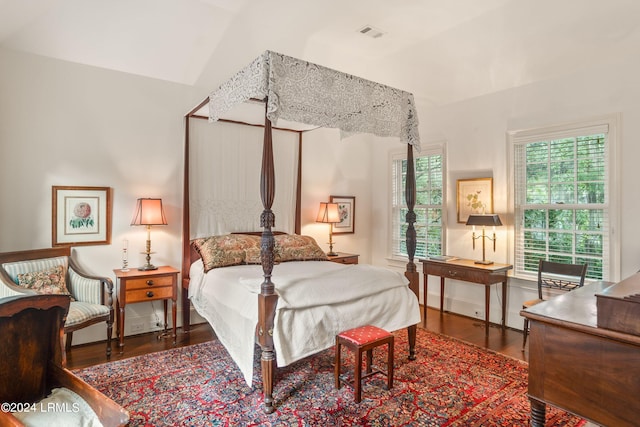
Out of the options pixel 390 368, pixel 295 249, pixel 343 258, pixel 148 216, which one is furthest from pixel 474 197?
pixel 148 216

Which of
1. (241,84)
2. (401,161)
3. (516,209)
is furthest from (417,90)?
(241,84)

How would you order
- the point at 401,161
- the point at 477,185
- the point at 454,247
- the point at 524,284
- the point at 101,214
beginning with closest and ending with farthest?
the point at 101,214, the point at 524,284, the point at 477,185, the point at 454,247, the point at 401,161

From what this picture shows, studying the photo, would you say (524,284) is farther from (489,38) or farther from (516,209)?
(489,38)

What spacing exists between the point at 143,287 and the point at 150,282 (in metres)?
0.08

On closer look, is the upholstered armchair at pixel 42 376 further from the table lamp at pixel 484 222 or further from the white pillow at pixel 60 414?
the table lamp at pixel 484 222

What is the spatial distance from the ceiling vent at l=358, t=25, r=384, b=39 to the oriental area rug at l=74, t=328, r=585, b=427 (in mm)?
3435

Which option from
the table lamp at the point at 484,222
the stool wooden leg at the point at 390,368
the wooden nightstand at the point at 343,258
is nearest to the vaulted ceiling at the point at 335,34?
the table lamp at the point at 484,222

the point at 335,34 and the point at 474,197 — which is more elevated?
the point at 335,34

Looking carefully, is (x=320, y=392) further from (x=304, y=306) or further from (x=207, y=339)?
(x=207, y=339)

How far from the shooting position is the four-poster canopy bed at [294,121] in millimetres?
2508

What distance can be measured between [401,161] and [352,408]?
3980mm

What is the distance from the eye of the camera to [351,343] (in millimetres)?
2598

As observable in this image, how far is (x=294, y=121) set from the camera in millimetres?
2684

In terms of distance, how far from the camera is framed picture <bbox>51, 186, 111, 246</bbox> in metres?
3.61
